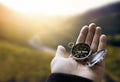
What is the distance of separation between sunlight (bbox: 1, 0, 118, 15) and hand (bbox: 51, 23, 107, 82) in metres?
0.72

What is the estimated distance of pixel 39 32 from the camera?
187 cm

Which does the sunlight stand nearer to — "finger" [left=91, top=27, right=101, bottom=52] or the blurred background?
the blurred background

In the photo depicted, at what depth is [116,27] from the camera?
6.33ft

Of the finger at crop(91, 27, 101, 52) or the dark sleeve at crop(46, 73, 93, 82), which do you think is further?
the finger at crop(91, 27, 101, 52)

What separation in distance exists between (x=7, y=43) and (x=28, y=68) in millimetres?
176

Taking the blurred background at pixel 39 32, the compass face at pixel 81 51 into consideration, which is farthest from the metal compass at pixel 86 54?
the blurred background at pixel 39 32

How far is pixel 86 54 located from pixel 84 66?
0.16ft

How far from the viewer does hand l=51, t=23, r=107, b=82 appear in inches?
41.7

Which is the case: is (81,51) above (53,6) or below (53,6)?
below

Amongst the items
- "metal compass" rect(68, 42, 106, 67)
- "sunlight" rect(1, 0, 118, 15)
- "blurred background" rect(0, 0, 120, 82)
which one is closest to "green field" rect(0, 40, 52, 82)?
"blurred background" rect(0, 0, 120, 82)

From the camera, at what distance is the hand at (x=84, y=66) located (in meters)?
1.06

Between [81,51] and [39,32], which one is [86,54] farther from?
[39,32]

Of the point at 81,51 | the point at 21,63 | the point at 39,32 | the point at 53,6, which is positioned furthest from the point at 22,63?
the point at 81,51

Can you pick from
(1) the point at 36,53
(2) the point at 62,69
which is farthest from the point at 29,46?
(2) the point at 62,69
